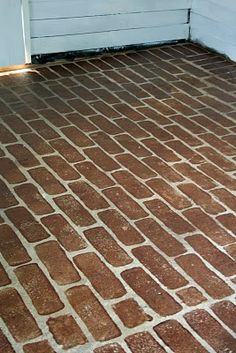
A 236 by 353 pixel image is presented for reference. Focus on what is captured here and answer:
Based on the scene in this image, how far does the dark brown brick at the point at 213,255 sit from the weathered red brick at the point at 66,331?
0.56m

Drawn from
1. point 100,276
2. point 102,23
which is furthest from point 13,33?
point 100,276

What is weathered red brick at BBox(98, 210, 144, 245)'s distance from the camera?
2.09 metres

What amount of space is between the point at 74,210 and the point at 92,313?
58 cm

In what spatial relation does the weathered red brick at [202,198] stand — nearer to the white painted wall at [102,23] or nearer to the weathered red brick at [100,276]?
the weathered red brick at [100,276]

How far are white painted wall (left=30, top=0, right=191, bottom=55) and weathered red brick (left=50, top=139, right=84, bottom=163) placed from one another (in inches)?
42.3

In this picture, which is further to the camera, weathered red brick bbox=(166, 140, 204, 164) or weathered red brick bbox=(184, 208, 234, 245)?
weathered red brick bbox=(166, 140, 204, 164)

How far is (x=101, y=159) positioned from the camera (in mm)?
2609

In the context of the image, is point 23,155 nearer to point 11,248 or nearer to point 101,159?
point 101,159

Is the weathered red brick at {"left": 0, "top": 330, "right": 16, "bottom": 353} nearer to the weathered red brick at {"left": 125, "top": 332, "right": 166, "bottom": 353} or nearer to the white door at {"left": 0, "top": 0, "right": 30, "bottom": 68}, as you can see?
the weathered red brick at {"left": 125, "top": 332, "right": 166, "bottom": 353}

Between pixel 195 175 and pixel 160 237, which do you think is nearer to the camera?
pixel 160 237

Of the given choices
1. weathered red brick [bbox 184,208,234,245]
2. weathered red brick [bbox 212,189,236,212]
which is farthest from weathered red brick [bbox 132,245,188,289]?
weathered red brick [bbox 212,189,236,212]

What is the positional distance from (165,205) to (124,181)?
0.81ft

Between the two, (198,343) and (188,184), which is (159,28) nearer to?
(188,184)

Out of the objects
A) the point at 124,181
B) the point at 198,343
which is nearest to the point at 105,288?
the point at 198,343
